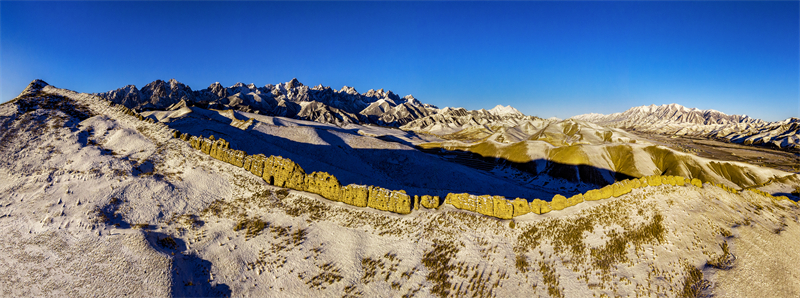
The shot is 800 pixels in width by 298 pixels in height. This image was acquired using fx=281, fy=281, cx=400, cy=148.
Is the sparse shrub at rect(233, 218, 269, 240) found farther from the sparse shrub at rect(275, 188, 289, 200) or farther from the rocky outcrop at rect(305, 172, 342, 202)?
the rocky outcrop at rect(305, 172, 342, 202)

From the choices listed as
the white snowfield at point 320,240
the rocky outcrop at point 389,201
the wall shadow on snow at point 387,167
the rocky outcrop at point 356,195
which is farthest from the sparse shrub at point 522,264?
the wall shadow on snow at point 387,167

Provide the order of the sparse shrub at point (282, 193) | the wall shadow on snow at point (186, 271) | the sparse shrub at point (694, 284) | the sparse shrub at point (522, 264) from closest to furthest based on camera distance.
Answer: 1. the sparse shrub at point (694, 284)
2. the wall shadow on snow at point (186, 271)
3. the sparse shrub at point (522, 264)
4. the sparse shrub at point (282, 193)

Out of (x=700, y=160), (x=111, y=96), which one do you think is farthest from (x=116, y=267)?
(x=111, y=96)

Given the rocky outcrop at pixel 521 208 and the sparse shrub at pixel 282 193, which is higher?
the rocky outcrop at pixel 521 208

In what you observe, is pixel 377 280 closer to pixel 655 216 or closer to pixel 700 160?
pixel 655 216

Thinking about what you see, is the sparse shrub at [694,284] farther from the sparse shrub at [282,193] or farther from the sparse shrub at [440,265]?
the sparse shrub at [282,193]

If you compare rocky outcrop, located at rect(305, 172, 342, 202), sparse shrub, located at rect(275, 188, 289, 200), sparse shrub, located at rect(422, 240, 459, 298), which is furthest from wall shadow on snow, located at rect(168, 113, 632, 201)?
sparse shrub, located at rect(422, 240, 459, 298)
